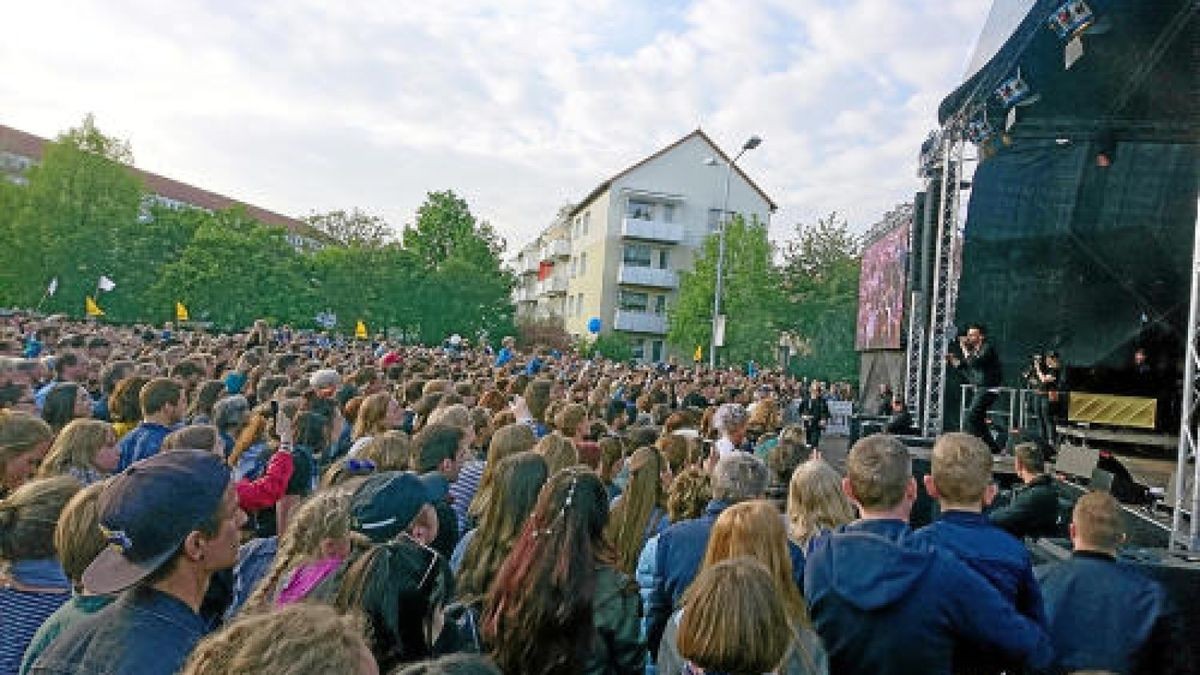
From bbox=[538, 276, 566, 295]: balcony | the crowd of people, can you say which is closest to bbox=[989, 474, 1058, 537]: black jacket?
the crowd of people

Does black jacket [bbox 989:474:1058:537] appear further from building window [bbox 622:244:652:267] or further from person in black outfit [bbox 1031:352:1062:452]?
building window [bbox 622:244:652:267]

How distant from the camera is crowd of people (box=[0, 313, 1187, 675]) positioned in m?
2.13

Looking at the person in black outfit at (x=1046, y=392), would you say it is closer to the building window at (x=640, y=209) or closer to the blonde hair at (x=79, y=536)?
the blonde hair at (x=79, y=536)

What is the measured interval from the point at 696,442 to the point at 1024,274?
33.2 feet

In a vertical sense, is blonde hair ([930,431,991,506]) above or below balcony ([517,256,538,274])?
below

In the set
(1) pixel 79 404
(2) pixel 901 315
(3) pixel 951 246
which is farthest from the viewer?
(2) pixel 901 315

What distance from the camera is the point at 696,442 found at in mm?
6270

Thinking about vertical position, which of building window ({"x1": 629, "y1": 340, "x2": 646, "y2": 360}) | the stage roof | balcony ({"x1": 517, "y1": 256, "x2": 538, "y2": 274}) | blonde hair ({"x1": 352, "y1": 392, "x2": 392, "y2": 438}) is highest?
balcony ({"x1": 517, "y1": 256, "x2": 538, "y2": 274})

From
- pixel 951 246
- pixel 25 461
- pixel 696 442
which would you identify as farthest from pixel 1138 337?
pixel 25 461

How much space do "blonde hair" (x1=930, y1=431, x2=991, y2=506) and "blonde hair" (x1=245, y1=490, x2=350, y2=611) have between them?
7.53 ft

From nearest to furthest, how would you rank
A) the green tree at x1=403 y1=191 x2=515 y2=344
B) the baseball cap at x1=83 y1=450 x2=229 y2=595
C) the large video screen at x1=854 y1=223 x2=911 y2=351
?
the baseball cap at x1=83 y1=450 x2=229 y2=595 → the large video screen at x1=854 y1=223 x2=911 y2=351 → the green tree at x1=403 y1=191 x2=515 y2=344

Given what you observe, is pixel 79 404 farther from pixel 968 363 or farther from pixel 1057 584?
pixel 968 363

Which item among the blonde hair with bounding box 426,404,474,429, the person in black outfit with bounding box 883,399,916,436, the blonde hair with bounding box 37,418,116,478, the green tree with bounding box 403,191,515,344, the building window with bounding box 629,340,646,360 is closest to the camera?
the blonde hair with bounding box 37,418,116,478

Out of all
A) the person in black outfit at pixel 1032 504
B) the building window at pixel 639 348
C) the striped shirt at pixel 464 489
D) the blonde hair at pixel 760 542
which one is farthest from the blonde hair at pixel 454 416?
the building window at pixel 639 348
